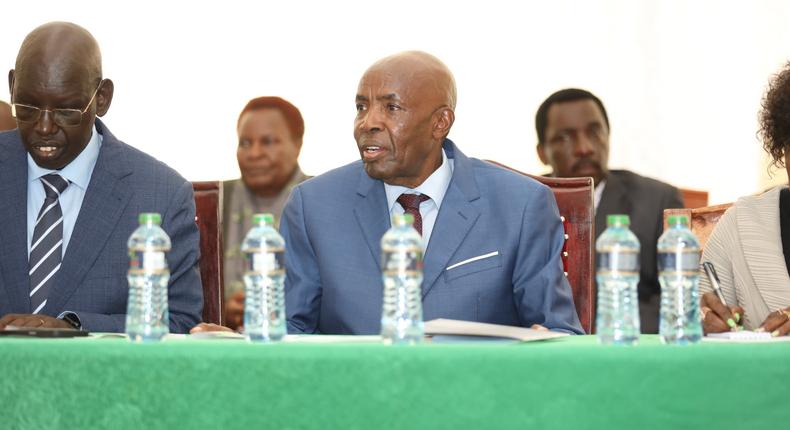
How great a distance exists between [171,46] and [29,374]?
5.33 m

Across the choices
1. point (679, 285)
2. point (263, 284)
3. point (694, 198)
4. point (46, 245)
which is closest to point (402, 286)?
point (263, 284)

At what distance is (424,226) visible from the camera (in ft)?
9.13

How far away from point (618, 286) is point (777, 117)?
1.22 m

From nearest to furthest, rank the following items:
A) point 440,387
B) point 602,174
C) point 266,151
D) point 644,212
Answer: point 440,387 < point 644,212 < point 602,174 < point 266,151

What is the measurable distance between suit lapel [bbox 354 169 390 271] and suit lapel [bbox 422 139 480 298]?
0.43 ft

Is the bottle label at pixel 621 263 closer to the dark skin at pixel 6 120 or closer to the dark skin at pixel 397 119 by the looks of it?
the dark skin at pixel 397 119

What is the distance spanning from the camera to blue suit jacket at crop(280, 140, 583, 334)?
2627mm

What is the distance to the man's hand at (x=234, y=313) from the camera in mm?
4961

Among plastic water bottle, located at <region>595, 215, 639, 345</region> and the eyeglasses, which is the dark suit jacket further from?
plastic water bottle, located at <region>595, 215, 639, 345</region>

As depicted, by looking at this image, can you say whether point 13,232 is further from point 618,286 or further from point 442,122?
point 618,286

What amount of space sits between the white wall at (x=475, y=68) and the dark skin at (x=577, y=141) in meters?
1.79

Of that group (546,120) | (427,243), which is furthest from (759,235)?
(546,120)

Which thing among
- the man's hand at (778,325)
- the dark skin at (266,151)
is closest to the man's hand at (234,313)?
the dark skin at (266,151)

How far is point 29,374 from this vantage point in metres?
1.55
